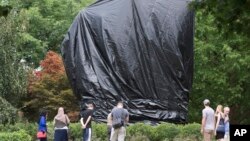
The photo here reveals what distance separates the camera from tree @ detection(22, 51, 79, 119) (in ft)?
118

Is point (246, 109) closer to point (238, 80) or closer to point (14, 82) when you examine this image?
point (238, 80)

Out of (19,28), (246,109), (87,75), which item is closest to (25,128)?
(87,75)

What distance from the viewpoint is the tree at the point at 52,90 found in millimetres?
36094

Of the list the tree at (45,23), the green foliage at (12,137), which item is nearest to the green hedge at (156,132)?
the green foliage at (12,137)

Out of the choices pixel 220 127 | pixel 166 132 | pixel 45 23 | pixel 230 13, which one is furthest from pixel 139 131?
pixel 45 23

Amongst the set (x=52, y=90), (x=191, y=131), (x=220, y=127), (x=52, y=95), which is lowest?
(x=52, y=95)

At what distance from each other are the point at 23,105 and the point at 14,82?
23.4ft

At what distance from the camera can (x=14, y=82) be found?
31141 mm

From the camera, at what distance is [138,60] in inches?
997

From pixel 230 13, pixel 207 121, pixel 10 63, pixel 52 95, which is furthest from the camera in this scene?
pixel 52 95

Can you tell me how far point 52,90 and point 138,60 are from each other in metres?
12.0

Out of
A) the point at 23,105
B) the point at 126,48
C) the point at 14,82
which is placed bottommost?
the point at 23,105

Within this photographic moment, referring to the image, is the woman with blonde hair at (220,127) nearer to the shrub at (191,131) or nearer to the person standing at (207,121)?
the person standing at (207,121)

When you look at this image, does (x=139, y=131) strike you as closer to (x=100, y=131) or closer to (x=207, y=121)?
(x=100, y=131)
